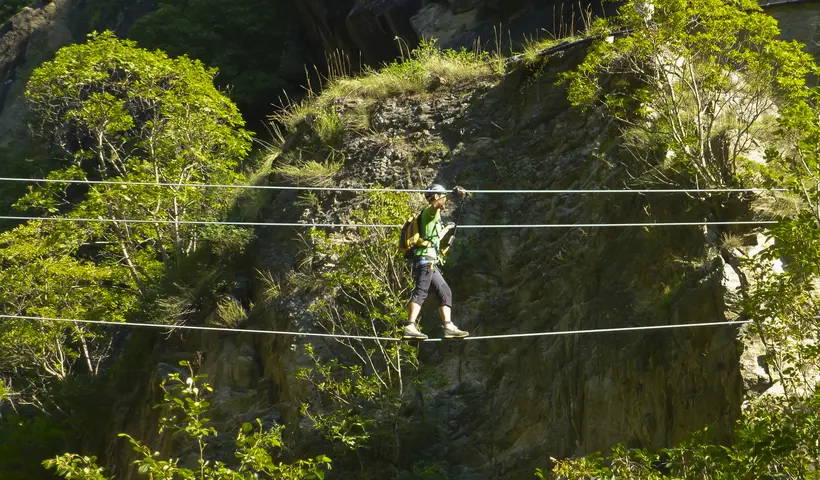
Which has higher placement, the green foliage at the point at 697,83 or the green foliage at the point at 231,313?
the green foliage at the point at 697,83

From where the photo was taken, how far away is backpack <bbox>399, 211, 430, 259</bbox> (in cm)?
1134

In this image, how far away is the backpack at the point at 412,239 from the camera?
11.3 metres

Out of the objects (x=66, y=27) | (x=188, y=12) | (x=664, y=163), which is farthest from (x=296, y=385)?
(x=66, y=27)

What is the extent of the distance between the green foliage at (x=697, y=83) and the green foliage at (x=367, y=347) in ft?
11.1

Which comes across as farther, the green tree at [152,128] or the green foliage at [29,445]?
the green foliage at [29,445]

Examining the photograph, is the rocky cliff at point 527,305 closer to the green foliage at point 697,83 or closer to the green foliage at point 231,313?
the green foliage at point 231,313

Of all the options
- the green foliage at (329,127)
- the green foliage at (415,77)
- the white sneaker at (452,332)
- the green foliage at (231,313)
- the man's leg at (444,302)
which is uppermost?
the man's leg at (444,302)

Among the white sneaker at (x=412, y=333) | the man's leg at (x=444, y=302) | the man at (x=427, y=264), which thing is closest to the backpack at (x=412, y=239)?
the man at (x=427, y=264)

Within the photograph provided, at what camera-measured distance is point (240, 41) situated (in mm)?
32062

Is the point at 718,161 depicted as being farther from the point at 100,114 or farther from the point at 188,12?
the point at 188,12

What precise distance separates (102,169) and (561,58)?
383 inches

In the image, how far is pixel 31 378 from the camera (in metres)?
23.8

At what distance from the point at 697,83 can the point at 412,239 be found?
5544mm

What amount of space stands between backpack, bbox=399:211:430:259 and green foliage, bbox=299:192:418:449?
130 inches
